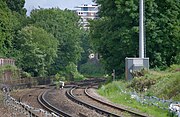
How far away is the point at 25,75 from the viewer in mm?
60844

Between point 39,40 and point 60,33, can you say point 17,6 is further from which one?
point 39,40

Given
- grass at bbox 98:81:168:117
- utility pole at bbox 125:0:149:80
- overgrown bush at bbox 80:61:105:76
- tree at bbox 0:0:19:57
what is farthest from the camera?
overgrown bush at bbox 80:61:105:76

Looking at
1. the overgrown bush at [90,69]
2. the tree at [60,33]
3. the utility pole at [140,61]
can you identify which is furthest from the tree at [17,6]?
the utility pole at [140,61]

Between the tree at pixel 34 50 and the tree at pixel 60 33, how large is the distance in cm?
1009

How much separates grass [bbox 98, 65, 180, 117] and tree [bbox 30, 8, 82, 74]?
47.4 meters

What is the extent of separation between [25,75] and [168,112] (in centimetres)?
4152

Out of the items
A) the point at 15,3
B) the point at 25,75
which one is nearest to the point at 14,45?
the point at 25,75

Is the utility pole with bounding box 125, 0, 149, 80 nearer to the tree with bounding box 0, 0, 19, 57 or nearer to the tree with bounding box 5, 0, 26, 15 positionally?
the tree with bounding box 0, 0, 19, 57

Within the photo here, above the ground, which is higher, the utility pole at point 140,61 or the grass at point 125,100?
the utility pole at point 140,61

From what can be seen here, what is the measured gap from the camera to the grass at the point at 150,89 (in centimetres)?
2376

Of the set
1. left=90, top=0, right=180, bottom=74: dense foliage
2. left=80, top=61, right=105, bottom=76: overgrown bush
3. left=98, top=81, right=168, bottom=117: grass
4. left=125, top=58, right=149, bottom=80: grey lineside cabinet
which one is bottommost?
left=80, top=61, right=105, bottom=76: overgrown bush

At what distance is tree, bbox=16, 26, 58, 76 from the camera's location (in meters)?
66.0

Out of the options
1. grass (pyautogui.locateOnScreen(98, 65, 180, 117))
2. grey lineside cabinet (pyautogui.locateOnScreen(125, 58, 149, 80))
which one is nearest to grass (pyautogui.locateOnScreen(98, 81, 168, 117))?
grass (pyautogui.locateOnScreen(98, 65, 180, 117))

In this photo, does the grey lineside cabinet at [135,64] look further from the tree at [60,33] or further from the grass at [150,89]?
the tree at [60,33]
